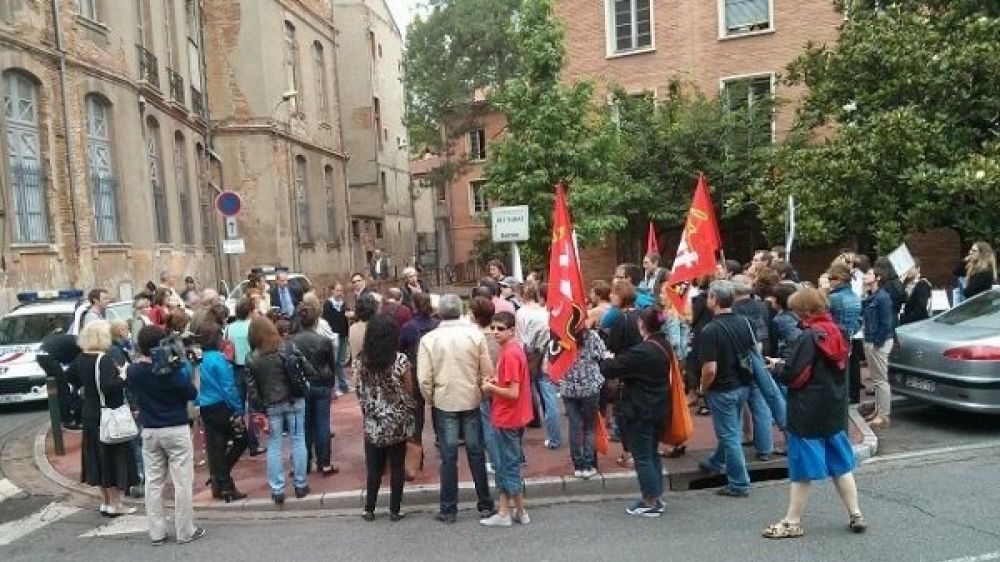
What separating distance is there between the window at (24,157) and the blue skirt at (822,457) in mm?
15736

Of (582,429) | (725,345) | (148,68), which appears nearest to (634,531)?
(582,429)

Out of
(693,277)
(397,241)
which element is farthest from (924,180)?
(397,241)

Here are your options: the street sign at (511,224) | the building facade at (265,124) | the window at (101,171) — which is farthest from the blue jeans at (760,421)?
the building facade at (265,124)

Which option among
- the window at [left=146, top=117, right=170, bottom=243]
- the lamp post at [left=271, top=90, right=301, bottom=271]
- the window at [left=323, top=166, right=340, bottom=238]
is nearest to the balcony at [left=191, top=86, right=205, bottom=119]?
the lamp post at [left=271, top=90, right=301, bottom=271]

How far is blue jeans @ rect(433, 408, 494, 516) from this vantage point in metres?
6.40

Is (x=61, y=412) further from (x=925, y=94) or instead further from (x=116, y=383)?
(x=925, y=94)

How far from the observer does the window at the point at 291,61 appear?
98.9ft

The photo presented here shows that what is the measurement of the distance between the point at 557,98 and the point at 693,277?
37.6 ft

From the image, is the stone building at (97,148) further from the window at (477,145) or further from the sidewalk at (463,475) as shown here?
the window at (477,145)

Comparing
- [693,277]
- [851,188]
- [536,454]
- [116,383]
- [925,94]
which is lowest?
[536,454]

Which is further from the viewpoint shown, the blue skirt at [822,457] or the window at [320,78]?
the window at [320,78]

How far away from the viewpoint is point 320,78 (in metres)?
33.7

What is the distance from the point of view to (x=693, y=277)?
8.43m

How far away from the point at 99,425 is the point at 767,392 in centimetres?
618
